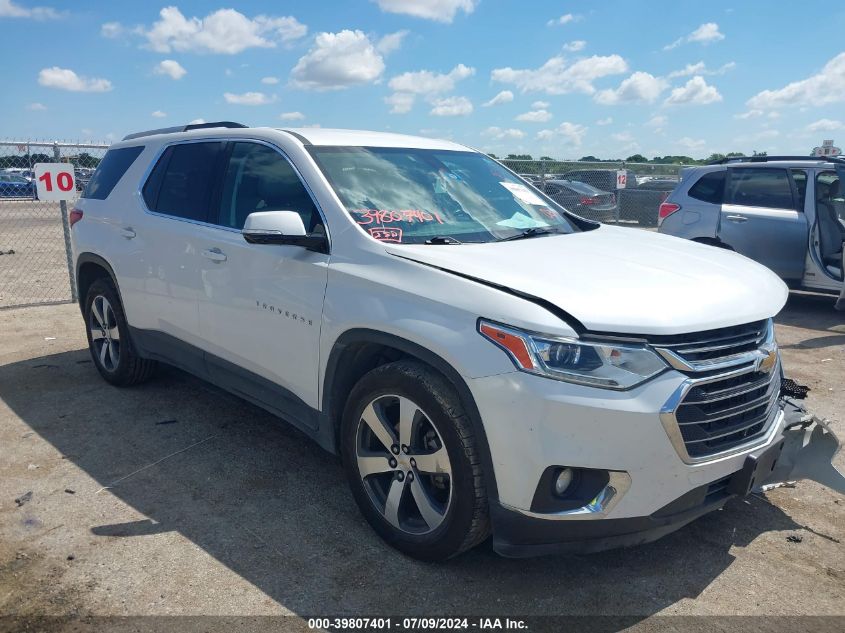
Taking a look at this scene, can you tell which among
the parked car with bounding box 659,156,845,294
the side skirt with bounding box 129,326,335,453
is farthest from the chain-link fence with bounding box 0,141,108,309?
the parked car with bounding box 659,156,845,294

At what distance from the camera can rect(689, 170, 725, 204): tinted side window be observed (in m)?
8.97

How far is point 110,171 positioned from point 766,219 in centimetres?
717

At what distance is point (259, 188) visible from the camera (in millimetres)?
4027

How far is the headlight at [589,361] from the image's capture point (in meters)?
2.58

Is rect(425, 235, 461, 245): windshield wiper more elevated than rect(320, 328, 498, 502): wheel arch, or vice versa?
rect(425, 235, 461, 245): windshield wiper

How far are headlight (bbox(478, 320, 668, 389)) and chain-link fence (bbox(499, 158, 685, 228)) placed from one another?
46.1ft

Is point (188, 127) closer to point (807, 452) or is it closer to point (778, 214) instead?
point (807, 452)

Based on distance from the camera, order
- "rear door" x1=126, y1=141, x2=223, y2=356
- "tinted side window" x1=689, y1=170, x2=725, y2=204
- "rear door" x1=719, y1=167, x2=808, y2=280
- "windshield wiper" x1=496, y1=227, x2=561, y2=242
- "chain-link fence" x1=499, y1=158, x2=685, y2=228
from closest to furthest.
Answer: "windshield wiper" x1=496, y1=227, x2=561, y2=242 → "rear door" x1=126, y1=141, x2=223, y2=356 → "rear door" x1=719, y1=167, x2=808, y2=280 → "tinted side window" x1=689, y1=170, x2=725, y2=204 → "chain-link fence" x1=499, y1=158, x2=685, y2=228

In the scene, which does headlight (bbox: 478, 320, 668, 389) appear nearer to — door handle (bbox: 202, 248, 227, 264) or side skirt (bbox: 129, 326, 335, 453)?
side skirt (bbox: 129, 326, 335, 453)

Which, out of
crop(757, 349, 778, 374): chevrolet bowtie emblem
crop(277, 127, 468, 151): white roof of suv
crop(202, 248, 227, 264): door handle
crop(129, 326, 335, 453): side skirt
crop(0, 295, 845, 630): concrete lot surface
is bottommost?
crop(0, 295, 845, 630): concrete lot surface

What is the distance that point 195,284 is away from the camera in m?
4.29

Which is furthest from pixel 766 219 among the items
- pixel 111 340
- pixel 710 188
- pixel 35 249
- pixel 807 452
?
pixel 35 249

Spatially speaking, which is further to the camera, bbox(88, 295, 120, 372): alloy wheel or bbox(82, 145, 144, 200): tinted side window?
bbox(88, 295, 120, 372): alloy wheel

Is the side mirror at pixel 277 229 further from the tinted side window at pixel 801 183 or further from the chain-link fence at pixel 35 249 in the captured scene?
→ the tinted side window at pixel 801 183
